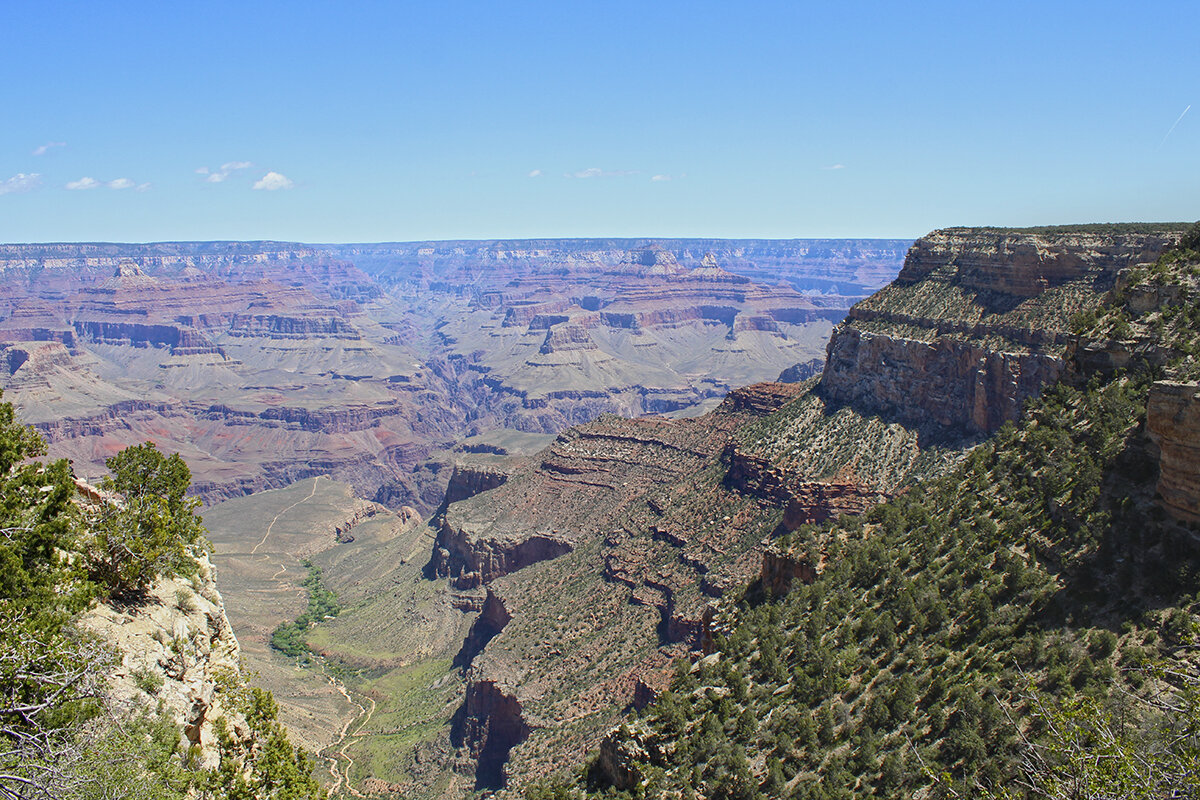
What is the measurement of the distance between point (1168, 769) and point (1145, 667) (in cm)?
449

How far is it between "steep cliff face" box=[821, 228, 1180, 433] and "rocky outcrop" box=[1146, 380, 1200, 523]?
36713 millimetres

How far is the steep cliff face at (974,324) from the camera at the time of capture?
61688 millimetres

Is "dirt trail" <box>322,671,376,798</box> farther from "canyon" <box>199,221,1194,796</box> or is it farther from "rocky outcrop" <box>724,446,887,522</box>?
"rocky outcrop" <box>724,446,887,522</box>

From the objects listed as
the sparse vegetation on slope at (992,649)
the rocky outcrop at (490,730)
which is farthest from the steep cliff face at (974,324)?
the rocky outcrop at (490,730)

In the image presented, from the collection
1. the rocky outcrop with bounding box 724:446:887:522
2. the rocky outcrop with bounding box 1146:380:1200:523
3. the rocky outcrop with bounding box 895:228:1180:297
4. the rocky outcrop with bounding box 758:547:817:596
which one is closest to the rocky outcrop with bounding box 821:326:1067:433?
the rocky outcrop with bounding box 895:228:1180:297

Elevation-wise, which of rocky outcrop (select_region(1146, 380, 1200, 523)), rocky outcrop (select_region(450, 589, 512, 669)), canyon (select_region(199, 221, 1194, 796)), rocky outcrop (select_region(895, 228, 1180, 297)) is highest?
rocky outcrop (select_region(895, 228, 1180, 297))

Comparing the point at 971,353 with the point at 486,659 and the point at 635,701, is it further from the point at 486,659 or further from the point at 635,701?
the point at 486,659

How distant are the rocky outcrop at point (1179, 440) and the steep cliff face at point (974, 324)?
36713 mm

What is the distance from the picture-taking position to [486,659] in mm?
67875

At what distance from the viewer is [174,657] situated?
24.1 meters

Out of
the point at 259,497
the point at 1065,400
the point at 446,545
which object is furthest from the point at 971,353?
the point at 259,497

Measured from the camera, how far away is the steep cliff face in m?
A: 61.7

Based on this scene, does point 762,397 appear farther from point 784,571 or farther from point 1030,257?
point 784,571

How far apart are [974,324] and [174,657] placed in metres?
61.1
